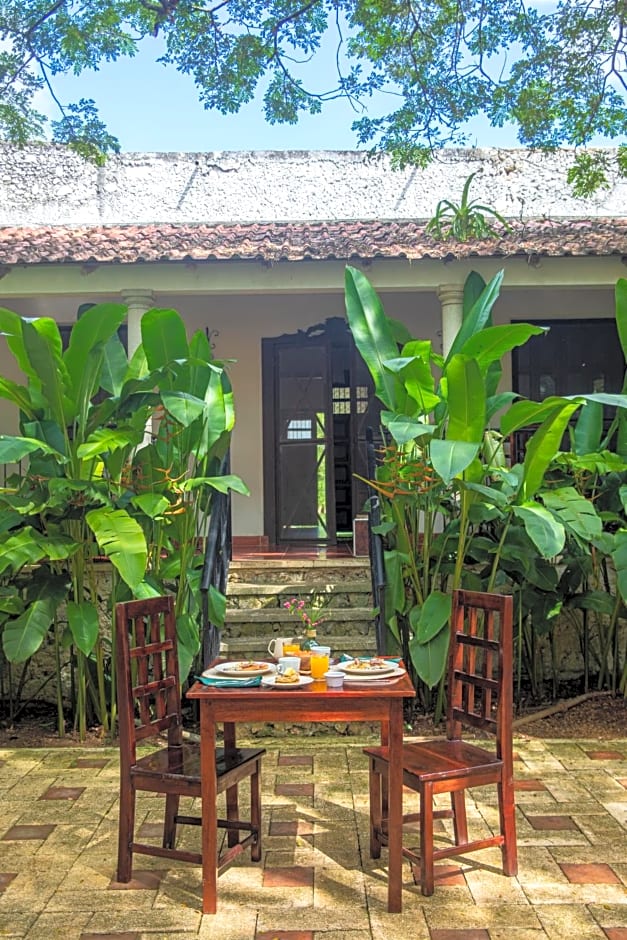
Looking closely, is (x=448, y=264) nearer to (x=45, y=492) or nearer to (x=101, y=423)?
(x=101, y=423)

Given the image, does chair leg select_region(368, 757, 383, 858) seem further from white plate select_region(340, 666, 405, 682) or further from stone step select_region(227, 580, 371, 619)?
stone step select_region(227, 580, 371, 619)

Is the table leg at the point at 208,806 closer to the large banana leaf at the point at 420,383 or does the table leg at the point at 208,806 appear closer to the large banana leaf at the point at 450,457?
the large banana leaf at the point at 450,457

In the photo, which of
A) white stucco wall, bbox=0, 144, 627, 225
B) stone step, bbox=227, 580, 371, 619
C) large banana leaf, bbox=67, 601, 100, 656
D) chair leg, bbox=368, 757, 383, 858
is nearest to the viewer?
A: chair leg, bbox=368, 757, 383, 858

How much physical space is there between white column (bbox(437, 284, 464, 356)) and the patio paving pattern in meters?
3.78

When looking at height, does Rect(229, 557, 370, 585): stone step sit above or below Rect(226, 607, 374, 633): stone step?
above

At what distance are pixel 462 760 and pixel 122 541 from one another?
2.35 m

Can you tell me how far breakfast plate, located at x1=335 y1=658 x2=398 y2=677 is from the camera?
3639mm

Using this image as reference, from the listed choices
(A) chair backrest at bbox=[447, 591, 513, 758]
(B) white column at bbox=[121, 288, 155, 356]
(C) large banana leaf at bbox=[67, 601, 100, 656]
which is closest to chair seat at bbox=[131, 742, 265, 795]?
(A) chair backrest at bbox=[447, 591, 513, 758]

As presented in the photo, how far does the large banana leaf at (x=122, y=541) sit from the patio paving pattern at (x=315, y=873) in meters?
1.14

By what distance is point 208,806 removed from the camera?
3.43m

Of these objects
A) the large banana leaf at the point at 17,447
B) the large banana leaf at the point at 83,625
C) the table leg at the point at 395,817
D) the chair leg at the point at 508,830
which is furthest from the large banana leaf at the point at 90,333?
the chair leg at the point at 508,830

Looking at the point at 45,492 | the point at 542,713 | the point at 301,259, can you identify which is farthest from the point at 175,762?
the point at 301,259

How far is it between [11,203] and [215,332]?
3446 millimetres

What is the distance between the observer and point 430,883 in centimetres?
349
